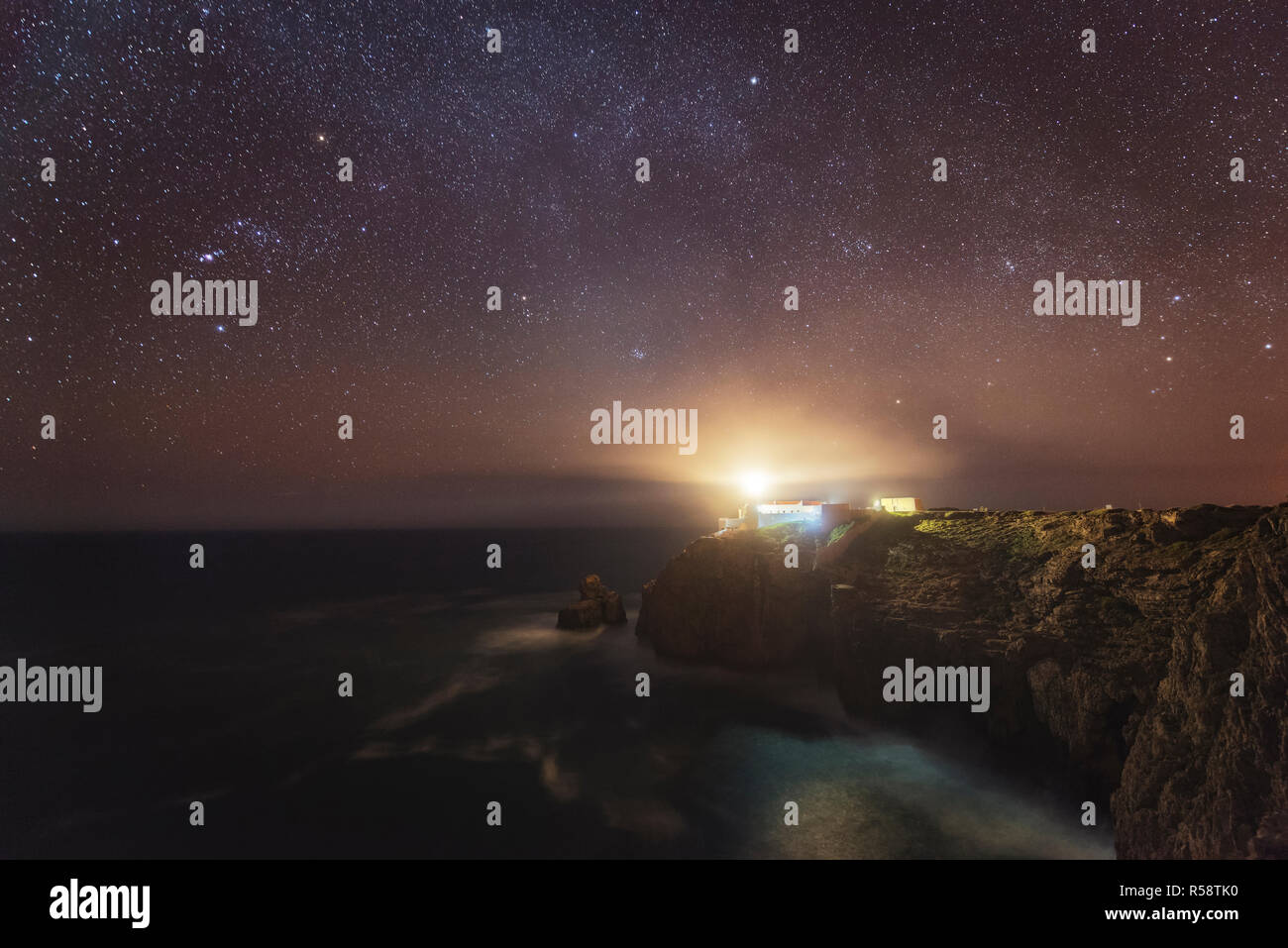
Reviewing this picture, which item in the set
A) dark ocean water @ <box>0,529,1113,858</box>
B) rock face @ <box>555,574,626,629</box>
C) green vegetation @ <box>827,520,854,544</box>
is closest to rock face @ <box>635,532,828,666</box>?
dark ocean water @ <box>0,529,1113,858</box>

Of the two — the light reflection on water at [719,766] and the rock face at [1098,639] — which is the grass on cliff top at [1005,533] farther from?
the light reflection on water at [719,766]

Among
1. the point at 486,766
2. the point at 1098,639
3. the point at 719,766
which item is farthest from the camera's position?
the point at 486,766

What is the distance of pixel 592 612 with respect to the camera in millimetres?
52812

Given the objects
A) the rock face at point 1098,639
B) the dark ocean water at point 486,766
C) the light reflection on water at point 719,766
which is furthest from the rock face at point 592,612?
the rock face at point 1098,639

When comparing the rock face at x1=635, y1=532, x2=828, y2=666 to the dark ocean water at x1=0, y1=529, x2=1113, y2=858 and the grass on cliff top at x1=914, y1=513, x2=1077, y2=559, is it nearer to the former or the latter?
the dark ocean water at x1=0, y1=529, x2=1113, y2=858

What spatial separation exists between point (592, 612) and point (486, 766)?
2740cm

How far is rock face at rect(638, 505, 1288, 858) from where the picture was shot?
12086 mm

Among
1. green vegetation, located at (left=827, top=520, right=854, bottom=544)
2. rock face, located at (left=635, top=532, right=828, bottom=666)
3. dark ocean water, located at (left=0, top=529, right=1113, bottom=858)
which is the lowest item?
dark ocean water, located at (left=0, top=529, right=1113, bottom=858)

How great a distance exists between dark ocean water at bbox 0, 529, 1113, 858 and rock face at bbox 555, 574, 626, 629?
6.35 ft

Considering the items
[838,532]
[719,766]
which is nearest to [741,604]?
[838,532]

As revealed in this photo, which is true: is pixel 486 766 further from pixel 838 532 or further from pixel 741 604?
pixel 838 532

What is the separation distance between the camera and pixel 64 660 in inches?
2199

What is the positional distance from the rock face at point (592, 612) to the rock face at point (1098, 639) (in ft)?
62.4

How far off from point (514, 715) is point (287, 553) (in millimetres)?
194461
